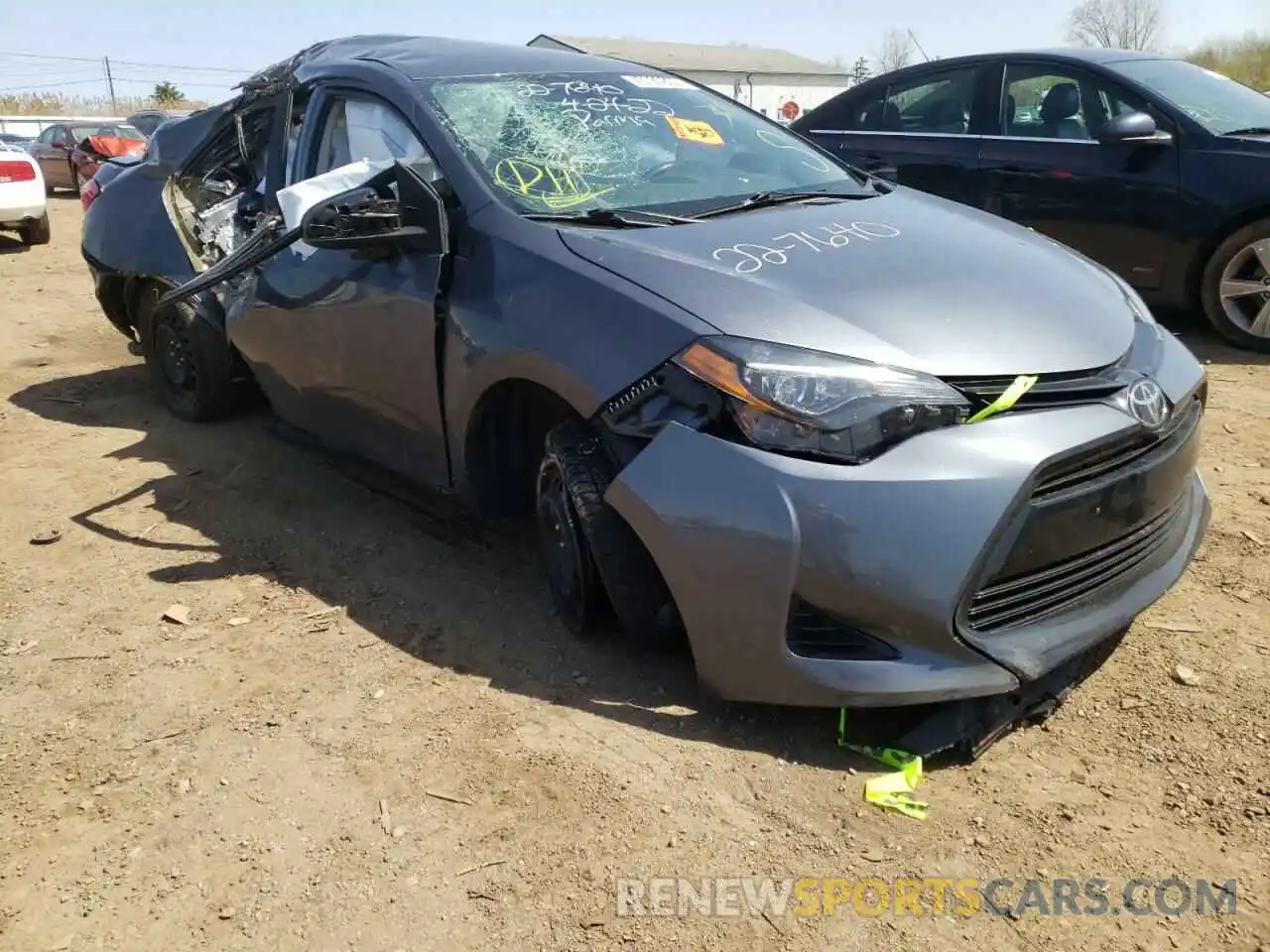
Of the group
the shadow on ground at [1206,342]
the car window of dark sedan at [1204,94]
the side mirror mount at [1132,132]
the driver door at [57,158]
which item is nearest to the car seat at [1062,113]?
the car window of dark sedan at [1204,94]

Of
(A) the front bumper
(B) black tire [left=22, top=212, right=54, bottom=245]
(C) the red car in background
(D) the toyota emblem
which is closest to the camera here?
(A) the front bumper

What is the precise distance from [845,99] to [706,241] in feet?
15.3

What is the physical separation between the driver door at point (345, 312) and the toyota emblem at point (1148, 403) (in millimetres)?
1861

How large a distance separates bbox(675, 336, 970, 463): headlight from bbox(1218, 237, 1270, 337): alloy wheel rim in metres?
3.97

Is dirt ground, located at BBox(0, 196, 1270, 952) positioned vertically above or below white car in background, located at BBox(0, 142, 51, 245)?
below

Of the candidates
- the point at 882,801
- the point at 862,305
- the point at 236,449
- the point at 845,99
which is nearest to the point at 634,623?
the point at 882,801

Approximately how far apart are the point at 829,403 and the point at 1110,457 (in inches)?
27.1

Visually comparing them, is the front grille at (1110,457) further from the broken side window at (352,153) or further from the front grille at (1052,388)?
the broken side window at (352,153)

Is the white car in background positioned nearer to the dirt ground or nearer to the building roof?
the dirt ground

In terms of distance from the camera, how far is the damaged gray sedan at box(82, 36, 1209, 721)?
231cm

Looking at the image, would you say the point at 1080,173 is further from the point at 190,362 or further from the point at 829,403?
the point at 190,362

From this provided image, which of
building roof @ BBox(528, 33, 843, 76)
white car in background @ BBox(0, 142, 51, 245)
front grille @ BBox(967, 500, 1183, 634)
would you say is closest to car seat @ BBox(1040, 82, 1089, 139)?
front grille @ BBox(967, 500, 1183, 634)

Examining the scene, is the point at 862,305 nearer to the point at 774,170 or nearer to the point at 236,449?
the point at 774,170

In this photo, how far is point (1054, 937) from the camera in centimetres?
197
